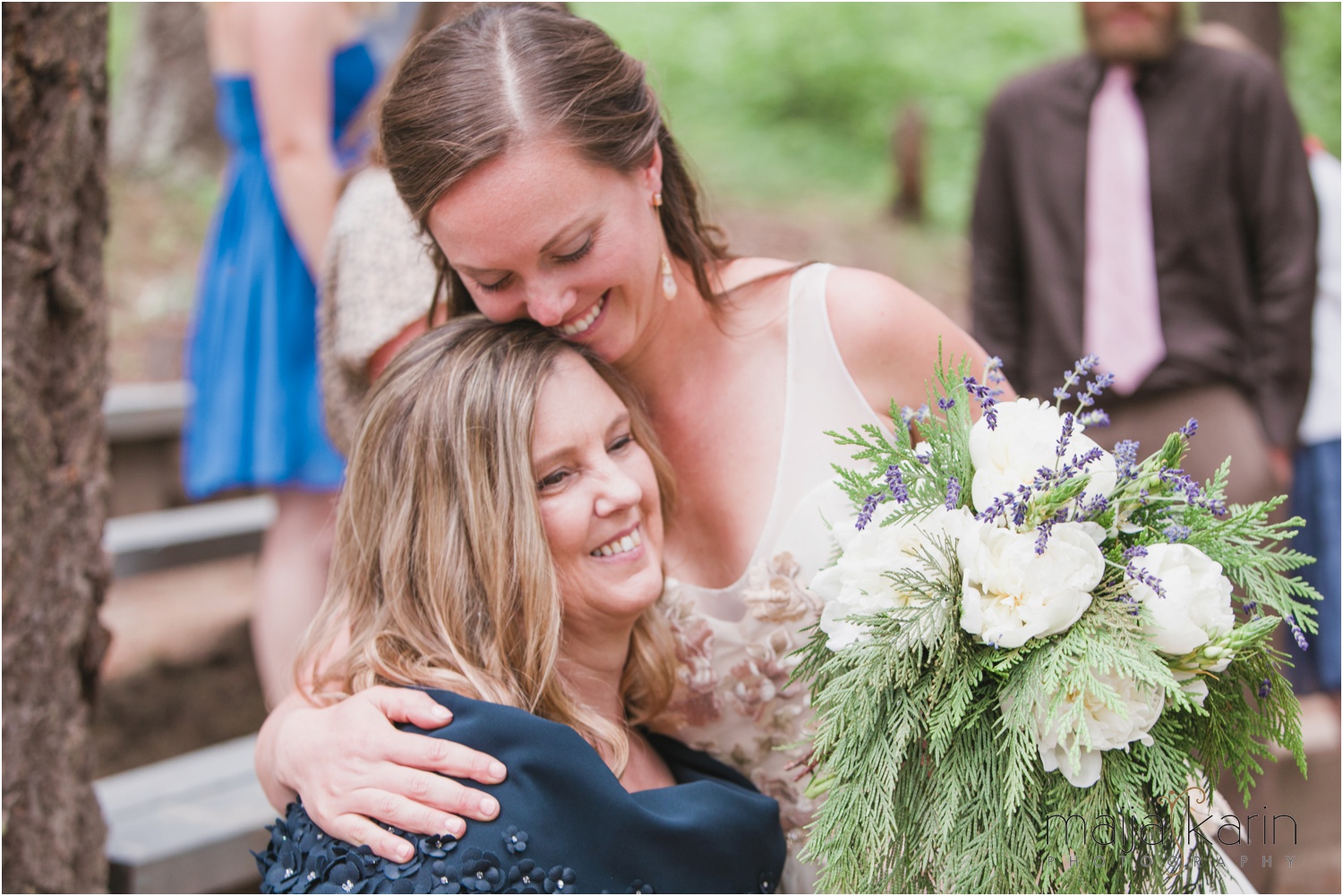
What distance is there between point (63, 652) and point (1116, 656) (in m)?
2.14

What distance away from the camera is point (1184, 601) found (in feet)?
4.74

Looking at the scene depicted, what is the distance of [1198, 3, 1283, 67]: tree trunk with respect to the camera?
6461 millimetres

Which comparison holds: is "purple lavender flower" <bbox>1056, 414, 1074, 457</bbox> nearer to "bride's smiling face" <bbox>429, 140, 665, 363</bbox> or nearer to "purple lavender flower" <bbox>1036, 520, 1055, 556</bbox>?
"purple lavender flower" <bbox>1036, 520, 1055, 556</bbox>

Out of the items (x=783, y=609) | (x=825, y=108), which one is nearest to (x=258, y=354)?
(x=783, y=609)

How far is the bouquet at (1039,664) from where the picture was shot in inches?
57.7

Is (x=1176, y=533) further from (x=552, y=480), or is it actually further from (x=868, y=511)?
(x=552, y=480)

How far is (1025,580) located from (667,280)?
1.03 m

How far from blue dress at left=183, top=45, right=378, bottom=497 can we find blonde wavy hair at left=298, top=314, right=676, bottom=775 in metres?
1.52

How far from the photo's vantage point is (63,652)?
2.55 metres

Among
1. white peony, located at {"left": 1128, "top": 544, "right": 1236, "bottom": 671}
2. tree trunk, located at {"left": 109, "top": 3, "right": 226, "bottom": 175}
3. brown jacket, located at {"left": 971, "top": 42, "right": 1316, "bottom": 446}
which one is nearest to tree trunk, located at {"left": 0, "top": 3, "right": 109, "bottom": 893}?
white peony, located at {"left": 1128, "top": 544, "right": 1236, "bottom": 671}

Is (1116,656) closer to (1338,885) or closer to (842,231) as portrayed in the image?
(1338,885)

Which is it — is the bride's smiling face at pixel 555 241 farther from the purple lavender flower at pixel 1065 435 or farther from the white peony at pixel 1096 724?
the white peony at pixel 1096 724

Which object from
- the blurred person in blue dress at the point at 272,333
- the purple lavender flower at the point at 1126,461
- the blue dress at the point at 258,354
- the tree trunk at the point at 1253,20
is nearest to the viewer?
the purple lavender flower at the point at 1126,461

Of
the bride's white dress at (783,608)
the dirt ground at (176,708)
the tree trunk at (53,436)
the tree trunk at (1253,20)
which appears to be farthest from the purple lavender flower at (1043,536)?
the tree trunk at (1253,20)
